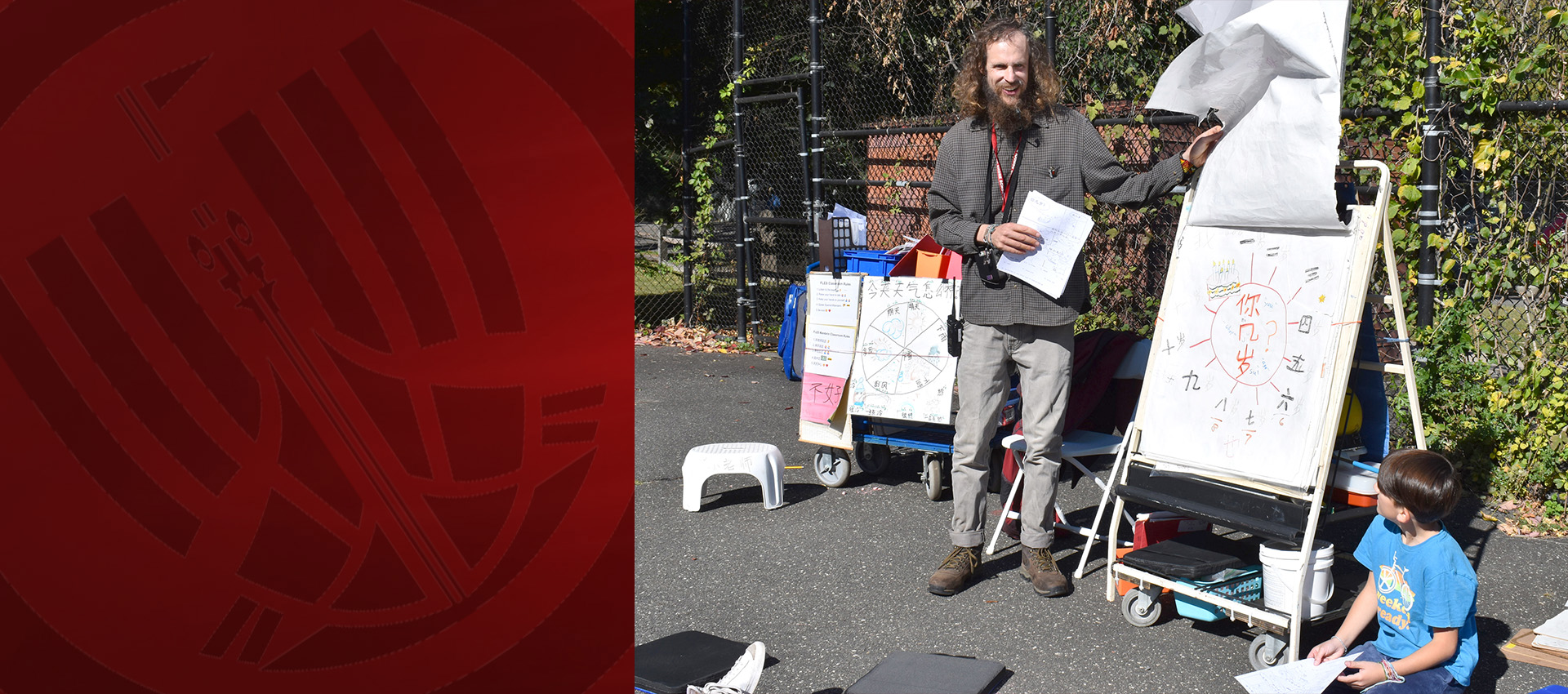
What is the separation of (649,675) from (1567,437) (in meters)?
4.11

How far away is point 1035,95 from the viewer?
4.30 meters

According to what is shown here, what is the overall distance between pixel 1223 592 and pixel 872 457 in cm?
251

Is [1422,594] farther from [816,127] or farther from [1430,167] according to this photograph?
[816,127]

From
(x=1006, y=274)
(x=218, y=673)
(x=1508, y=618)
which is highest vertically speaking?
(x=218, y=673)

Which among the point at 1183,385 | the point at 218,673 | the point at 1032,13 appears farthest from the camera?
the point at 1032,13

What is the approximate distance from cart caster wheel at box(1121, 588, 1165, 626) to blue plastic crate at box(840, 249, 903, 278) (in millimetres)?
3494

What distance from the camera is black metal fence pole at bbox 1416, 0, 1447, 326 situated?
5.34 meters

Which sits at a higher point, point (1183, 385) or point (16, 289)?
point (16, 289)

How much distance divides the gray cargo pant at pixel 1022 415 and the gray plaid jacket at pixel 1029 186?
84 millimetres

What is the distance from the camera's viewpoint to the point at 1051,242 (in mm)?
4156

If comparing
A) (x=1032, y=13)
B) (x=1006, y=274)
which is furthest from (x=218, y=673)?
(x=1032, y=13)

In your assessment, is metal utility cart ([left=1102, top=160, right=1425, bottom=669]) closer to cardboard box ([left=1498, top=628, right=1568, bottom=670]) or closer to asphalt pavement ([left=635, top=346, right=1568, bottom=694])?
asphalt pavement ([left=635, top=346, right=1568, bottom=694])

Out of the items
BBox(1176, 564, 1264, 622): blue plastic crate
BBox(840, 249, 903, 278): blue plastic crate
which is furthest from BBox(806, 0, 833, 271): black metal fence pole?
BBox(1176, 564, 1264, 622): blue plastic crate

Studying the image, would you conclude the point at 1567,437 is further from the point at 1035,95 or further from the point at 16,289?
the point at 16,289
